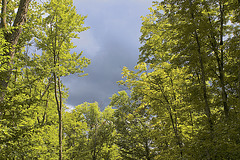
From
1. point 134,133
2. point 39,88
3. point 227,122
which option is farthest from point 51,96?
point 227,122

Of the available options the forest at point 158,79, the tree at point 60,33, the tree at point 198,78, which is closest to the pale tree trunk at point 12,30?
the forest at point 158,79

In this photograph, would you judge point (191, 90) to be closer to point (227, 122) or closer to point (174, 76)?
point (227, 122)

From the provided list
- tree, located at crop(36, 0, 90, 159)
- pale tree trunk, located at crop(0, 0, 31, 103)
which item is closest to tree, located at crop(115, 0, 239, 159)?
tree, located at crop(36, 0, 90, 159)

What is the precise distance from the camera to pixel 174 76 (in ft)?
30.6

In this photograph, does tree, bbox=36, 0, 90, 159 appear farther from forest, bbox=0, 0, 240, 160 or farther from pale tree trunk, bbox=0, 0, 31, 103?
pale tree trunk, bbox=0, 0, 31, 103

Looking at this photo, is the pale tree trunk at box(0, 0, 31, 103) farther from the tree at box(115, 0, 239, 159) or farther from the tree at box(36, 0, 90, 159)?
the tree at box(115, 0, 239, 159)

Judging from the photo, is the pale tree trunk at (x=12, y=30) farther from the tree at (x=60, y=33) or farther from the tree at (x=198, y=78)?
the tree at (x=198, y=78)

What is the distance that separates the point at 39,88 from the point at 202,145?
36.8ft

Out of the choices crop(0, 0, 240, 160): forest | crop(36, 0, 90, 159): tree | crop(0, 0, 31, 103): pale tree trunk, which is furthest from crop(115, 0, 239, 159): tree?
crop(0, 0, 31, 103): pale tree trunk

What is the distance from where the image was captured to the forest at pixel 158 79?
5.54m

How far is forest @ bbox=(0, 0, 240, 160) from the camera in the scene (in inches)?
218

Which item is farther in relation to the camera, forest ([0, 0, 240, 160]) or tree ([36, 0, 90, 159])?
tree ([36, 0, 90, 159])

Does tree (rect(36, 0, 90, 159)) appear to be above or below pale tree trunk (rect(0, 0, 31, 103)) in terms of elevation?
above

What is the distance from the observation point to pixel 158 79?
9.38 m
